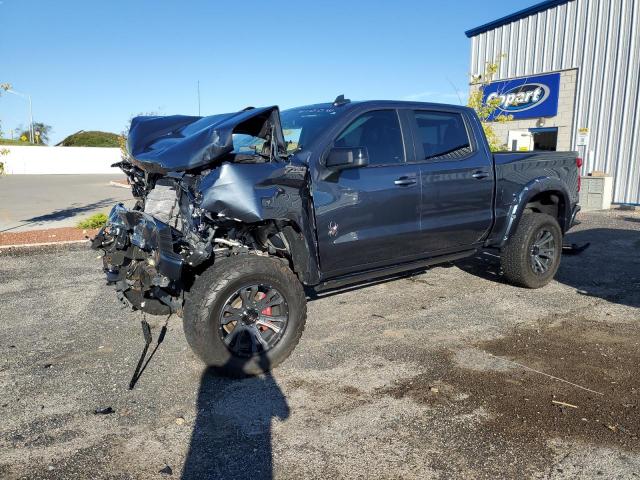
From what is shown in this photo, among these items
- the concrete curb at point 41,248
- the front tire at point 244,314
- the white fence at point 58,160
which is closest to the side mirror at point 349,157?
the front tire at point 244,314

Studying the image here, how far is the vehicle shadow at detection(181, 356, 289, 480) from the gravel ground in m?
0.01

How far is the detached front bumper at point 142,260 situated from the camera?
358cm

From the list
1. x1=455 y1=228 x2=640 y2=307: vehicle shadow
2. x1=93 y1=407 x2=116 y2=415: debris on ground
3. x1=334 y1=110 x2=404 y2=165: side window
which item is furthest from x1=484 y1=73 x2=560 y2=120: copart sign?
x1=93 y1=407 x2=116 y2=415: debris on ground

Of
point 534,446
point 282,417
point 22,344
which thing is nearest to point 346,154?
point 282,417

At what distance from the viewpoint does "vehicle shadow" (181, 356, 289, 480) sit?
2.75m

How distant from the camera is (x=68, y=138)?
185ft

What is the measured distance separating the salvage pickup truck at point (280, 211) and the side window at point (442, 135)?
1 cm

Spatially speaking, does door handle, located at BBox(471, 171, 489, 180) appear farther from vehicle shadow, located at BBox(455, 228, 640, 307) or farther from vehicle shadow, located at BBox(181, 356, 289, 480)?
vehicle shadow, located at BBox(181, 356, 289, 480)

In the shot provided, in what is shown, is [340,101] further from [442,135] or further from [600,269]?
[600,269]

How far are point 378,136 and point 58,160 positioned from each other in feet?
135

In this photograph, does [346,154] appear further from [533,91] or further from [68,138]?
[68,138]

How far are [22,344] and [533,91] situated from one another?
15830mm

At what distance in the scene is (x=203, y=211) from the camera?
362 centimetres

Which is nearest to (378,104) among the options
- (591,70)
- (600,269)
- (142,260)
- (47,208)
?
(142,260)
